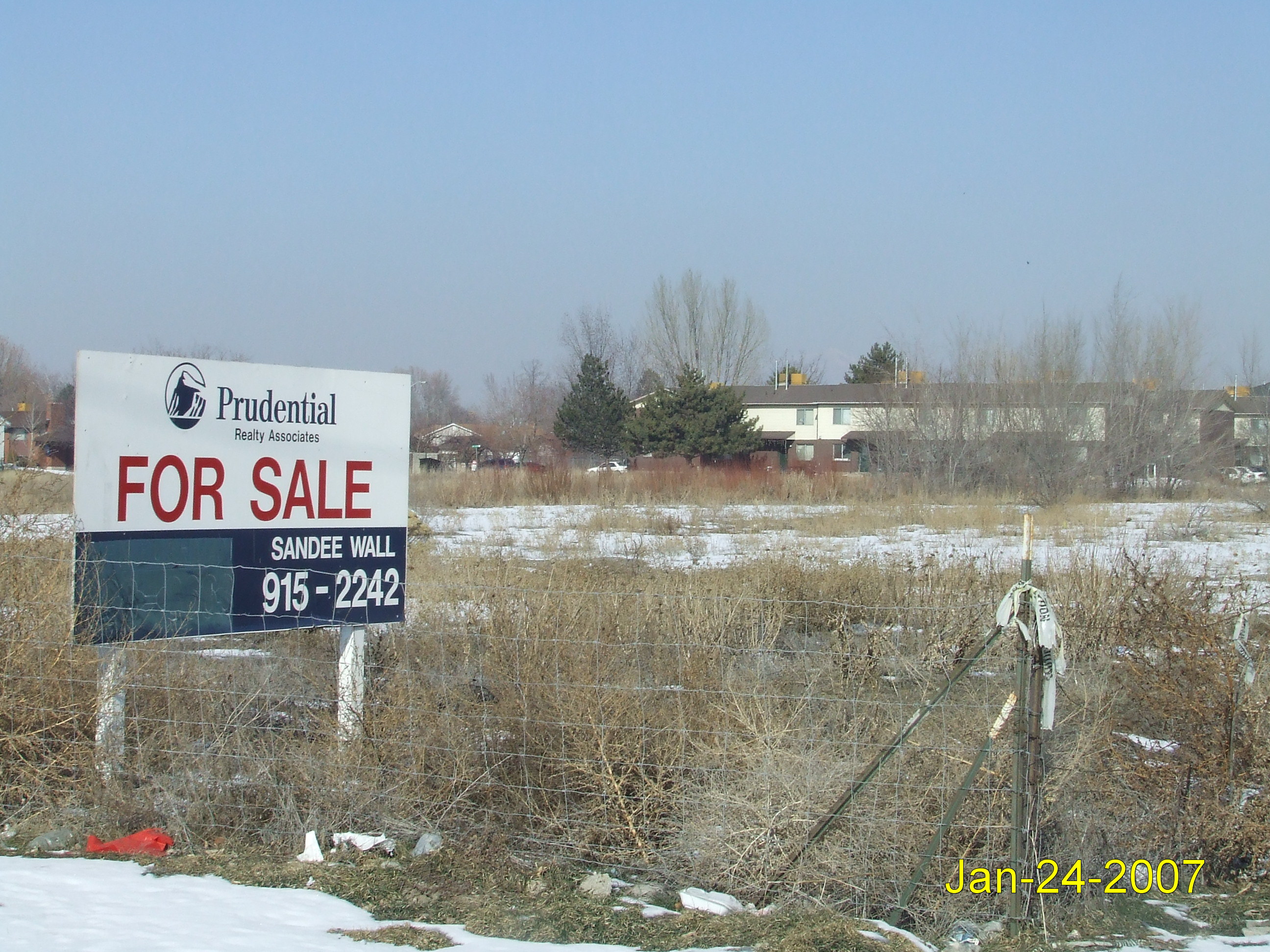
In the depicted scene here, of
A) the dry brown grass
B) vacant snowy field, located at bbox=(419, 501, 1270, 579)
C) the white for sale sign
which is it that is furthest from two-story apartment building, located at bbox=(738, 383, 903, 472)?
the white for sale sign

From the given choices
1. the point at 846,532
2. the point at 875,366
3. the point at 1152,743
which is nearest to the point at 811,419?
the point at 875,366

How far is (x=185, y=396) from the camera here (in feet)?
17.3

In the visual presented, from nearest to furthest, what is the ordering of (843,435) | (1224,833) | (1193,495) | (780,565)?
(1224,833)
(780,565)
(1193,495)
(843,435)

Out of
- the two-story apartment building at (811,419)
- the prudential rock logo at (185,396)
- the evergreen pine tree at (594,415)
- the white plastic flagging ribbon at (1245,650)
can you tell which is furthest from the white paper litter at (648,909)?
the two-story apartment building at (811,419)

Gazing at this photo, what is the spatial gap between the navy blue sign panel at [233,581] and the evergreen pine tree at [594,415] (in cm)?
5100

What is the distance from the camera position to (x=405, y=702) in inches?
209

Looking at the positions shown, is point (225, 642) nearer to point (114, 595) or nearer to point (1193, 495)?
point (114, 595)

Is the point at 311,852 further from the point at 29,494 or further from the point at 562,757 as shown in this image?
the point at 29,494

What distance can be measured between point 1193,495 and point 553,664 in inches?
1544

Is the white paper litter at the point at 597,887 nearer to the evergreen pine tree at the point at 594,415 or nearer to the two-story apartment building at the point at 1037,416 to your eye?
the two-story apartment building at the point at 1037,416

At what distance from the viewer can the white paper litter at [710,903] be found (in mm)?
4059

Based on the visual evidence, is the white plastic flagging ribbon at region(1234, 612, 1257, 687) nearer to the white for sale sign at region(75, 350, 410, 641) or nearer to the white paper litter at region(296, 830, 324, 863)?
the white paper litter at region(296, 830, 324, 863)

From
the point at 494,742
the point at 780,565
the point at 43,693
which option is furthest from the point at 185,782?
the point at 780,565

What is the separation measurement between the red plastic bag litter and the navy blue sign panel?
940 mm
